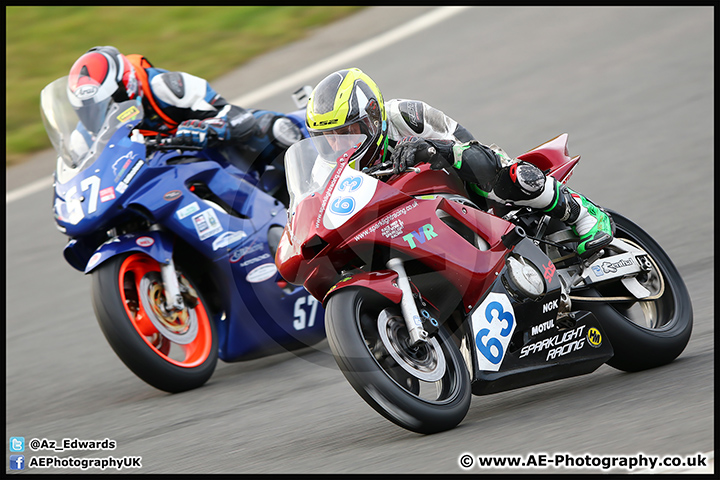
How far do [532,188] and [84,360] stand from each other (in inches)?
149

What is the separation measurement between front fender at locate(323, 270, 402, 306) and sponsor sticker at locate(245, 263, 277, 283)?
6.83ft

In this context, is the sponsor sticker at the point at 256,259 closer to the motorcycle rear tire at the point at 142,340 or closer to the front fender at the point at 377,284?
the motorcycle rear tire at the point at 142,340

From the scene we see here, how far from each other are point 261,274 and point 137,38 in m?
8.63

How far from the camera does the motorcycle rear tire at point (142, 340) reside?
561cm

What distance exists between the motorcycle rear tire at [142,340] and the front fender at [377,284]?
6.14 ft

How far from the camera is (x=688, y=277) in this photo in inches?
253

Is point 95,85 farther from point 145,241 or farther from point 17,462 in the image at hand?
point 17,462

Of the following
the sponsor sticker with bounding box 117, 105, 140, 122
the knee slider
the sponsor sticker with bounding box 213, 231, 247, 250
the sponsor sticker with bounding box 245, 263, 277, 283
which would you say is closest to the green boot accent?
the knee slider

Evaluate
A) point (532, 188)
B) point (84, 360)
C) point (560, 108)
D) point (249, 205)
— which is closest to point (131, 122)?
point (249, 205)

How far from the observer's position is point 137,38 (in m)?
13.9

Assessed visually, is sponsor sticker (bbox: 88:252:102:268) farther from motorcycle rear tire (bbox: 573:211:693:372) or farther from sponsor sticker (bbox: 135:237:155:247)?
motorcycle rear tire (bbox: 573:211:693:372)

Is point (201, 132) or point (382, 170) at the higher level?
point (382, 170)

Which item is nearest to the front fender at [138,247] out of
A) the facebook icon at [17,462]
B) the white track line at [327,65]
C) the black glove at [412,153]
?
the facebook icon at [17,462]

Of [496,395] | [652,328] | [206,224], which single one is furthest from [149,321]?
[652,328]
